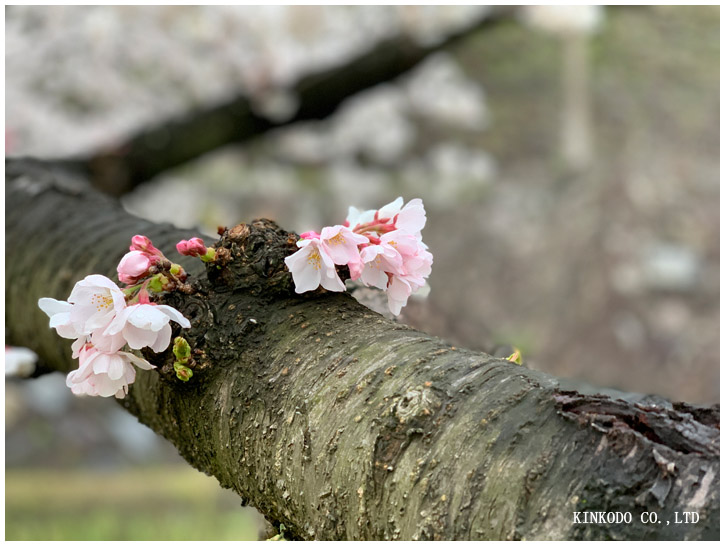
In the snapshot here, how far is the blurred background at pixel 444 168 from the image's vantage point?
324 cm

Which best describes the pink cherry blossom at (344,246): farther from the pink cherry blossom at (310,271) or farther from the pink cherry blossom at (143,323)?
the pink cherry blossom at (143,323)

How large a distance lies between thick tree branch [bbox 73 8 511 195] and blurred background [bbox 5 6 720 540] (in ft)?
0.18

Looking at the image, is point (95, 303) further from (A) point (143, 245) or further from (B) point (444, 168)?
(B) point (444, 168)

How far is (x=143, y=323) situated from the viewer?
2.19 ft

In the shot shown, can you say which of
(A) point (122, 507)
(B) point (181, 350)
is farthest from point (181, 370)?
(A) point (122, 507)

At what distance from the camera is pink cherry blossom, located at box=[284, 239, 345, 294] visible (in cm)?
74

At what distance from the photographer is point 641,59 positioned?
5.22 m

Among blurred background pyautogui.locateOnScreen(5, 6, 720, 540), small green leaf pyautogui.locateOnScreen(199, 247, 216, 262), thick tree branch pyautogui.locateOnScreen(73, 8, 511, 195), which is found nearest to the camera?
small green leaf pyautogui.locateOnScreen(199, 247, 216, 262)

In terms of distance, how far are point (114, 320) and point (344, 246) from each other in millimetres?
244

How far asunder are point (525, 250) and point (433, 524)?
4.14m

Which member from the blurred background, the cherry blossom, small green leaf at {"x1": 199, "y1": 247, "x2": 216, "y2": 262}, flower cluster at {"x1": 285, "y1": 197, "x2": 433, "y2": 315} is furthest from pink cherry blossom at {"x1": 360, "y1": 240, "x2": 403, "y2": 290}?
the blurred background

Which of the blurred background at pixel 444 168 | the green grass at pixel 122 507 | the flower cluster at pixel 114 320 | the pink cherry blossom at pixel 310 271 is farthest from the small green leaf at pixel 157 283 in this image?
the green grass at pixel 122 507

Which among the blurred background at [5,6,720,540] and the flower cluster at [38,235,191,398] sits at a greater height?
the flower cluster at [38,235,191,398]

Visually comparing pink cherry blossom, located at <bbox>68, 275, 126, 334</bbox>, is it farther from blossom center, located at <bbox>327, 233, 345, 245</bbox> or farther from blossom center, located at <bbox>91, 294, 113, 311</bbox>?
blossom center, located at <bbox>327, 233, 345, 245</bbox>
